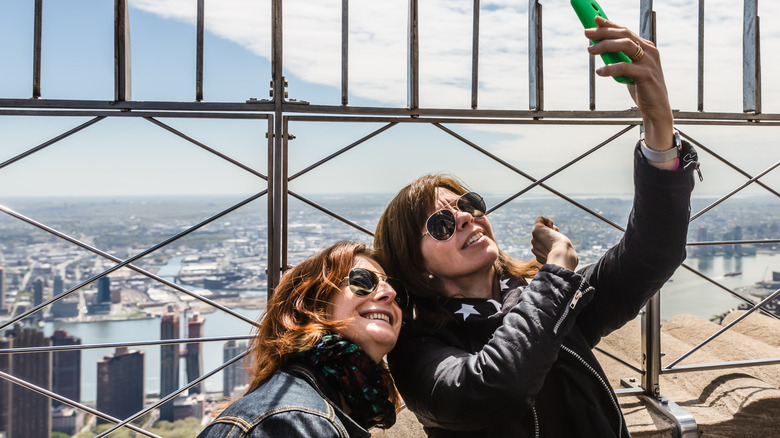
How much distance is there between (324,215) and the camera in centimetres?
208

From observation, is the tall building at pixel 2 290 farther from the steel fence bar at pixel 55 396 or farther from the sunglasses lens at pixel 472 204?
the sunglasses lens at pixel 472 204

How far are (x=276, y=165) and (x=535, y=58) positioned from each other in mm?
1209

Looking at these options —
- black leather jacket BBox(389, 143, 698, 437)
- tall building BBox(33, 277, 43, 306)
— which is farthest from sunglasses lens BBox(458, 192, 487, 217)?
tall building BBox(33, 277, 43, 306)

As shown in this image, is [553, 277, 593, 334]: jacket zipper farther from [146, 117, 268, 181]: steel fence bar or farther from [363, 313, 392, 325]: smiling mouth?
[146, 117, 268, 181]: steel fence bar

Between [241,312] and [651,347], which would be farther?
[651,347]

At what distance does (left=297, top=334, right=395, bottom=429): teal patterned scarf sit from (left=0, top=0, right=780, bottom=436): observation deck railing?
699mm

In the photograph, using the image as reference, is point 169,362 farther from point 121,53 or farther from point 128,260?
point 121,53

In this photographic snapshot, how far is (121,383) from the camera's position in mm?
2957

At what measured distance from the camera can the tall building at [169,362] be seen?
2348mm

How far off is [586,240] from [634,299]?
809 millimetres

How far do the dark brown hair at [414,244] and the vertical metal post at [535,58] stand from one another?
2.90ft

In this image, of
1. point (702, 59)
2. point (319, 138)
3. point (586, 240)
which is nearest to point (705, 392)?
point (586, 240)

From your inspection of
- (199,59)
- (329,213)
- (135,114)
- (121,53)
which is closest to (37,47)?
(121,53)

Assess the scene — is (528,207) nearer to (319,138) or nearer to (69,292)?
(319,138)
